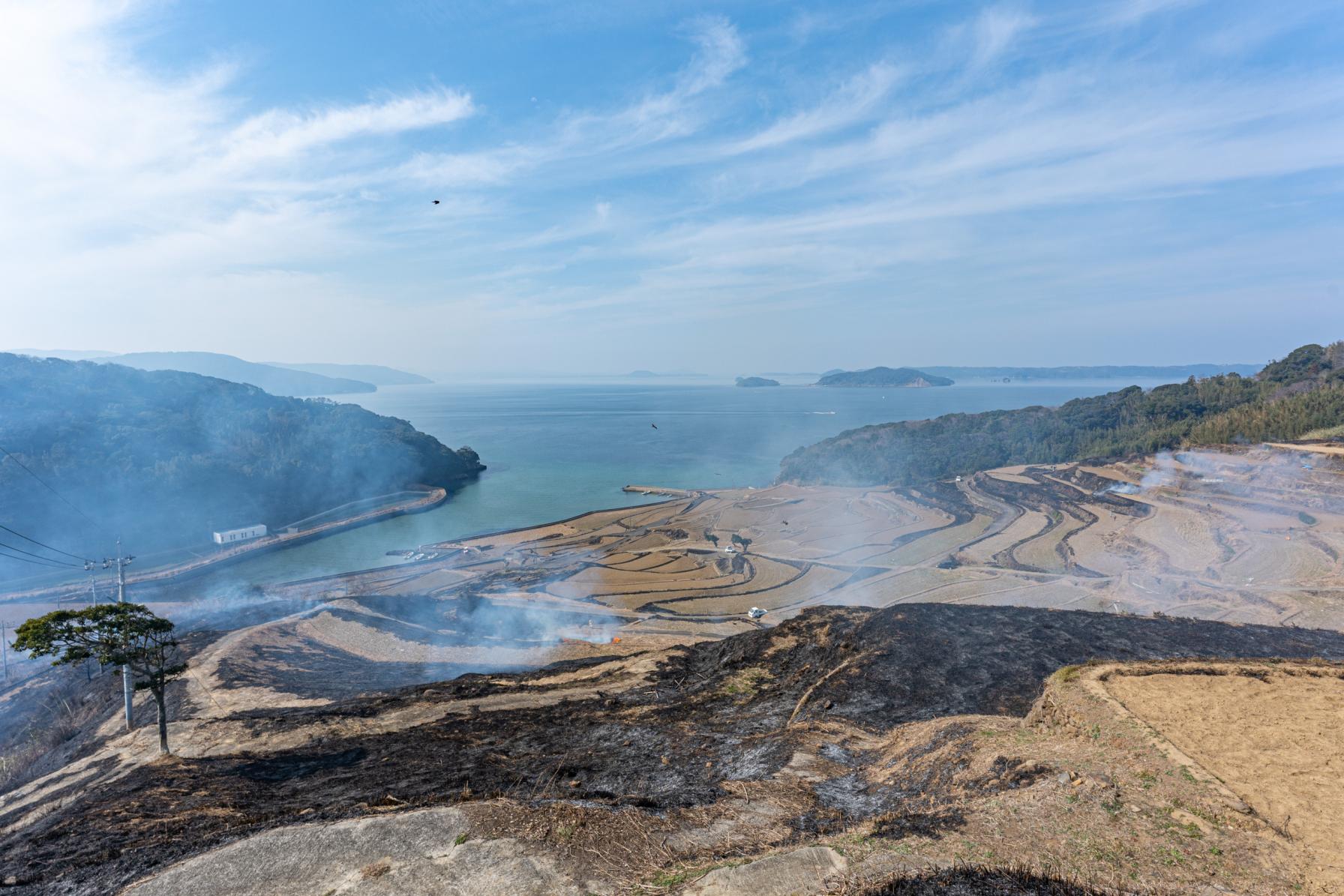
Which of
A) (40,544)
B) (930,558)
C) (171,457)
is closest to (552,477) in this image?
(171,457)

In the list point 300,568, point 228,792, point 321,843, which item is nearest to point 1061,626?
point 321,843

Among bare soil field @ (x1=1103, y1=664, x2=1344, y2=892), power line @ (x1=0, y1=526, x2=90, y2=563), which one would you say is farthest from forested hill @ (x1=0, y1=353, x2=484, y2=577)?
bare soil field @ (x1=1103, y1=664, x2=1344, y2=892)

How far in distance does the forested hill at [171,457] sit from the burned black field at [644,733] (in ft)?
221

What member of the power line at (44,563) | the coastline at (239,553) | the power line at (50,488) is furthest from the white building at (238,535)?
the power line at (50,488)

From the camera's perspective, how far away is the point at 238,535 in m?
77.8

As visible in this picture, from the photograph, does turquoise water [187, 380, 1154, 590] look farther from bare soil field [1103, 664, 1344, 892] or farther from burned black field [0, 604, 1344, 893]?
bare soil field [1103, 664, 1344, 892]

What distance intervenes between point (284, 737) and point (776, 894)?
753 inches

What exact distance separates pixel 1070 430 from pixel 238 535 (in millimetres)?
124457

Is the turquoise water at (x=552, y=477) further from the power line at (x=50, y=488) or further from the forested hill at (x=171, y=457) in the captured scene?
the power line at (x=50, y=488)

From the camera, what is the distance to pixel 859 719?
17.6 meters

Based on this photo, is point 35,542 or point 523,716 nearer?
point 523,716

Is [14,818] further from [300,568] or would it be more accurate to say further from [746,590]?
[300,568]

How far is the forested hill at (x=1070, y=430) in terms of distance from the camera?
9219 centimetres

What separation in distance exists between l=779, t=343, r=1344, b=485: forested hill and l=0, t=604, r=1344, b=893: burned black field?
2821 inches
